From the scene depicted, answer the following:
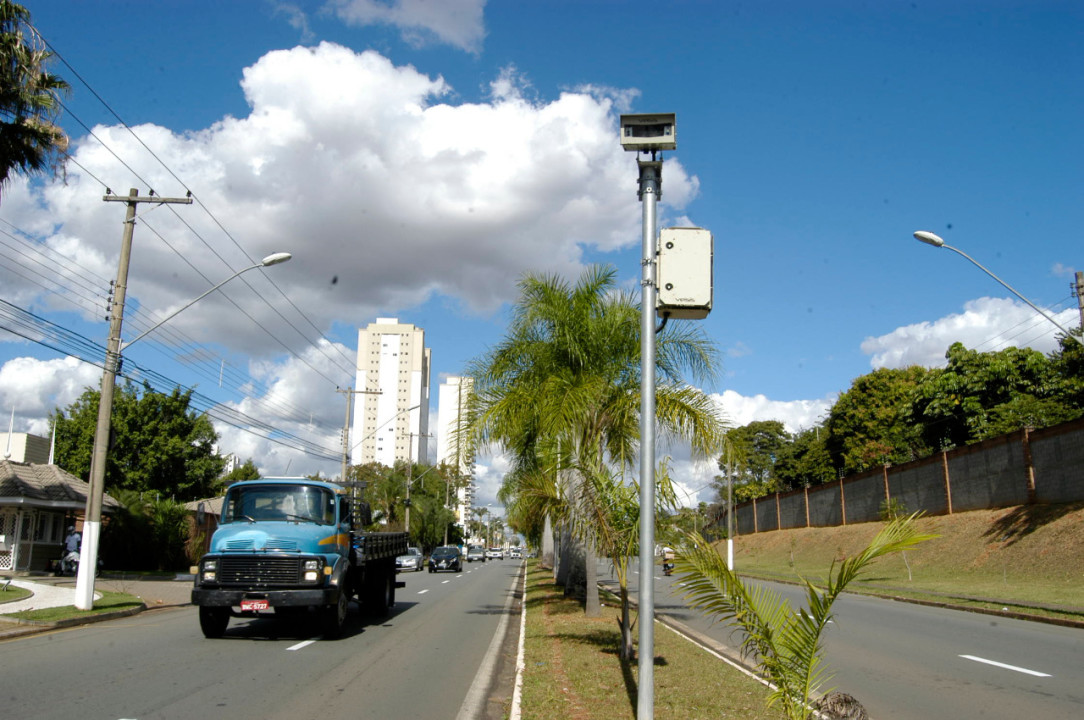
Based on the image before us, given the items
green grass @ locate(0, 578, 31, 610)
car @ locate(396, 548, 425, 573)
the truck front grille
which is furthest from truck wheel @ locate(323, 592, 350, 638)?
car @ locate(396, 548, 425, 573)

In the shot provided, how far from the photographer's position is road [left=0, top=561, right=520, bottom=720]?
825 cm

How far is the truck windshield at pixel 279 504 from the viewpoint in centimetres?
1428

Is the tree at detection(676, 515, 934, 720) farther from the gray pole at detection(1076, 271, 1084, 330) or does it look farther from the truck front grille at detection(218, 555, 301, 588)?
the gray pole at detection(1076, 271, 1084, 330)

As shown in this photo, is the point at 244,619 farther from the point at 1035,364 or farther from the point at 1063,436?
the point at 1035,364

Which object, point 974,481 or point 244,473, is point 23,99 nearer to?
point 974,481

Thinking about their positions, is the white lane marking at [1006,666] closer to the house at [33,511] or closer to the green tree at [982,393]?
the green tree at [982,393]

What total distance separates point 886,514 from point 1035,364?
10292mm

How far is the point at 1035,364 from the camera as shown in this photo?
40531mm

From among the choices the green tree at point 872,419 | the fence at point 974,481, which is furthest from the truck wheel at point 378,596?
the green tree at point 872,419

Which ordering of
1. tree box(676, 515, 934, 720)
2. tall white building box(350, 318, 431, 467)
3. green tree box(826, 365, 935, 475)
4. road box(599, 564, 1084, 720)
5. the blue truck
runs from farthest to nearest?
tall white building box(350, 318, 431, 467) < green tree box(826, 365, 935, 475) < the blue truck < road box(599, 564, 1084, 720) < tree box(676, 515, 934, 720)

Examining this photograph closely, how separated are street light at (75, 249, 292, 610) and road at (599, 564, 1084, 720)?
11.9 m

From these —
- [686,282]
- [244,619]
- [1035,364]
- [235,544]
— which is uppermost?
[1035,364]

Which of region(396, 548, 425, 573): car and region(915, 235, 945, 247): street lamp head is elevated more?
region(915, 235, 945, 247): street lamp head

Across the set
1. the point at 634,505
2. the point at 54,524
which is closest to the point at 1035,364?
the point at 634,505
